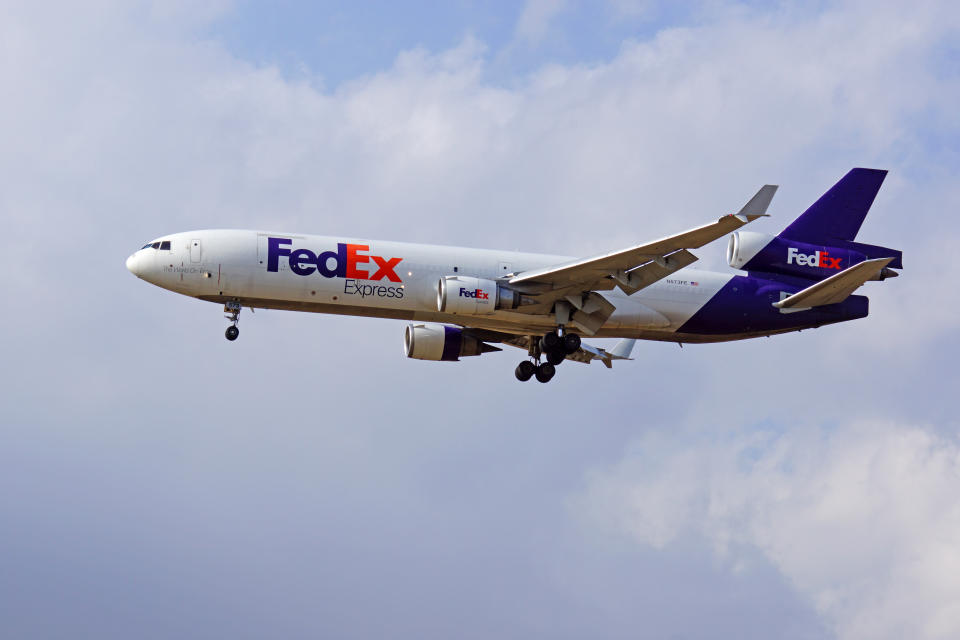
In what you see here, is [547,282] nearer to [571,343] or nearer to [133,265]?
[571,343]

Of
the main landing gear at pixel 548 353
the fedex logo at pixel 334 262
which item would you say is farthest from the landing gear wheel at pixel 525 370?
the fedex logo at pixel 334 262

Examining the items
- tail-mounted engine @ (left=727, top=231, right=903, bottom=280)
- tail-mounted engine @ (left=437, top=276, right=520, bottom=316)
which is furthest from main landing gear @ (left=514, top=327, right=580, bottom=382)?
tail-mounted engine @ (left=727, top=231, right=903, bottom=280)

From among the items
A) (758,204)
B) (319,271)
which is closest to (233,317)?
(319,271)

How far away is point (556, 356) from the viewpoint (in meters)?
53.7

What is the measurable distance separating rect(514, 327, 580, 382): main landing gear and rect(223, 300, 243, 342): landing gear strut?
38.8 ft

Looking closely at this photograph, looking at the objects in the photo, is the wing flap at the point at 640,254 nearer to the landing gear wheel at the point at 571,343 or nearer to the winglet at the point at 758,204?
the winglet at the point at 758,204

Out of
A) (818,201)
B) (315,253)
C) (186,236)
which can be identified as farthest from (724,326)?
(186,236)

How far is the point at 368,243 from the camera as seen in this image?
51594 mm

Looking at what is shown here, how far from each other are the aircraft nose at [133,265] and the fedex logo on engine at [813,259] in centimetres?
2549

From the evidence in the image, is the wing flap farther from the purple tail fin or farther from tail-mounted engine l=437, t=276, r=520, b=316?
the purple tail fin

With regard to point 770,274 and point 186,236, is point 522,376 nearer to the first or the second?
point 770,274

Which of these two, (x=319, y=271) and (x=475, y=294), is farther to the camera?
(x=319, y=271)

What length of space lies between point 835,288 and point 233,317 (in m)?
22.9

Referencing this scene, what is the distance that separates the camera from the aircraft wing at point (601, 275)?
4688cm
